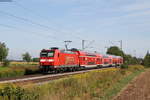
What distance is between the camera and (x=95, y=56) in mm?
51531

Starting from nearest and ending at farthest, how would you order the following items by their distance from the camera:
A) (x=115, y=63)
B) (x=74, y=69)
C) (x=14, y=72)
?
(x=14, y=72) < (x=74, y=69) < (x=115, y=63)

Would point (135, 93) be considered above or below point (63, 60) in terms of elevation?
below

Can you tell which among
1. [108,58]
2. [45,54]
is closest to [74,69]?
[45,54]

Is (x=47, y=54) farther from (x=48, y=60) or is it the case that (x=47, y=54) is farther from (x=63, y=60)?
(x=63, y=60)

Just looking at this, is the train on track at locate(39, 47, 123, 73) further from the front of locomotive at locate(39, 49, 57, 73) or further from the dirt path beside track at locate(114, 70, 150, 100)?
the dirt path beside track at locate(114, 70, 150, 100)

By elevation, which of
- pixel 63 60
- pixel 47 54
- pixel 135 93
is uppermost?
pixel 47 54

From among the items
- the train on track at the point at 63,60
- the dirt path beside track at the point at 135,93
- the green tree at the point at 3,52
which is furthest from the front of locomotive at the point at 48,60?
the green tree at the point at 3,52

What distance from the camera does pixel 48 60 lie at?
31.2m

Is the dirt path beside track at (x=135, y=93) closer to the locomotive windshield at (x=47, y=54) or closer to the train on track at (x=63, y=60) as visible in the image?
the train on track at (x=63, y=60)

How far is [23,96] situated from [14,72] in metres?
20.7

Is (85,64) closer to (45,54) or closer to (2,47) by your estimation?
(45,54)

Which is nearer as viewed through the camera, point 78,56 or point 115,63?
point 78,56

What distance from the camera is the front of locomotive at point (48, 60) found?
1221 inches

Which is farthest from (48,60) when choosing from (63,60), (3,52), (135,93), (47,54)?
(3,52)
